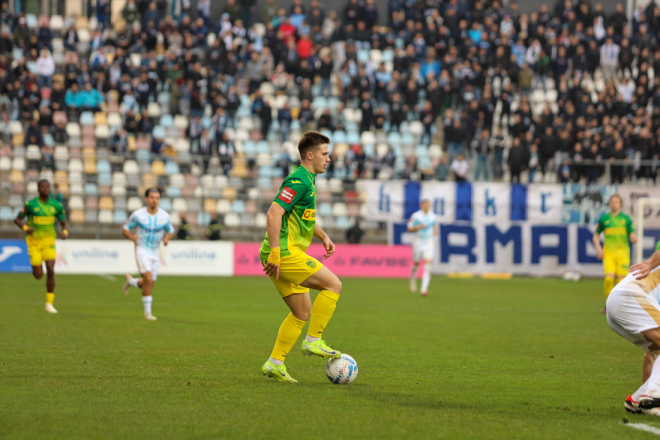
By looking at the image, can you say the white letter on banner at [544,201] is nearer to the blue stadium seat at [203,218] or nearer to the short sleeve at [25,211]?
the blue stadium seat at [203,218]

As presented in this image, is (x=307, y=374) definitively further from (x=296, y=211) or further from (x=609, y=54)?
(x=609, y=54)

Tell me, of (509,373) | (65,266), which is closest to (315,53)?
(65,266)

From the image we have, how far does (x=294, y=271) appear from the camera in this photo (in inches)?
293

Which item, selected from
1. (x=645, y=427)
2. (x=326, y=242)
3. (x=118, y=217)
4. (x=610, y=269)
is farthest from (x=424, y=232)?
(x=645, y=427)

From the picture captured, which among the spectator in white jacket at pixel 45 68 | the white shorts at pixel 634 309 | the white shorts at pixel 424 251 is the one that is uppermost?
the spectator in white jacket at pixel 45 68

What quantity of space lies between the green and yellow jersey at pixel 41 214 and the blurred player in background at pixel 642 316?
438 inches

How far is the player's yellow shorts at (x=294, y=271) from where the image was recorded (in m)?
7.44

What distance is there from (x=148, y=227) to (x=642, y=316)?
30.9ft

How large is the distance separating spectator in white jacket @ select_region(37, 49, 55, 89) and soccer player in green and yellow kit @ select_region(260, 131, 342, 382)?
23.7 meters

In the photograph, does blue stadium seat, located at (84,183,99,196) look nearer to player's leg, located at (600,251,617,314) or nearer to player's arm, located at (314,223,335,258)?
→ player's leg, located at (600,251,617,314)

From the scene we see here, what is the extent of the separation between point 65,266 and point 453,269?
13.8 m

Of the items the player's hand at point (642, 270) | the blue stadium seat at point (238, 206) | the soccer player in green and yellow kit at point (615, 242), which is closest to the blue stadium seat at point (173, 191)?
the blue stadium seat at point (238, 206)

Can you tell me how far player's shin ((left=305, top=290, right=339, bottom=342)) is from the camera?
7.67 meters

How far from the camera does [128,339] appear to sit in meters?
10.7
